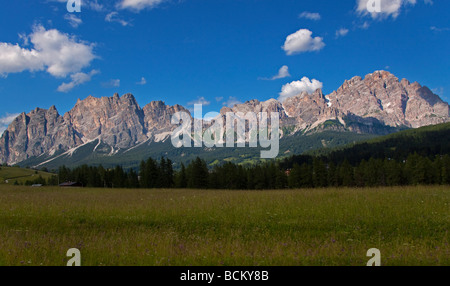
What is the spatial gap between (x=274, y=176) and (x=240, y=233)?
7862 cm

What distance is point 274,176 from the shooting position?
88438mm

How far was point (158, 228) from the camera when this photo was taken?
12953mm

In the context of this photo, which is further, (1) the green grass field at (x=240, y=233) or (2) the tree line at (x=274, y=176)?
(2) the tree line at (x=274, y=176)

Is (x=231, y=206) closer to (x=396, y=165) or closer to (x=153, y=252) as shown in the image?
(x=153, y=252)

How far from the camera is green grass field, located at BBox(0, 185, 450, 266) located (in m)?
8.20

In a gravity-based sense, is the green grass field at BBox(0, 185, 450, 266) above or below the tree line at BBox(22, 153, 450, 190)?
above

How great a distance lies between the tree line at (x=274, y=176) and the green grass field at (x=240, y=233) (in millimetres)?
63914

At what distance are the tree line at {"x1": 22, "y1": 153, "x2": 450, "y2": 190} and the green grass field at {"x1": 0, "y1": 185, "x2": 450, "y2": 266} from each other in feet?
210

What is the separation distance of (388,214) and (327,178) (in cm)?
7731

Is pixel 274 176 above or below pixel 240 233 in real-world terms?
below

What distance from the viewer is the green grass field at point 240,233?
820 cm

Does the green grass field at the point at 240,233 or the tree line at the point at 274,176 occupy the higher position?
the green grass field at the point at 240,233

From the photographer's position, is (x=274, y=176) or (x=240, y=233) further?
(x=274, y=176)
